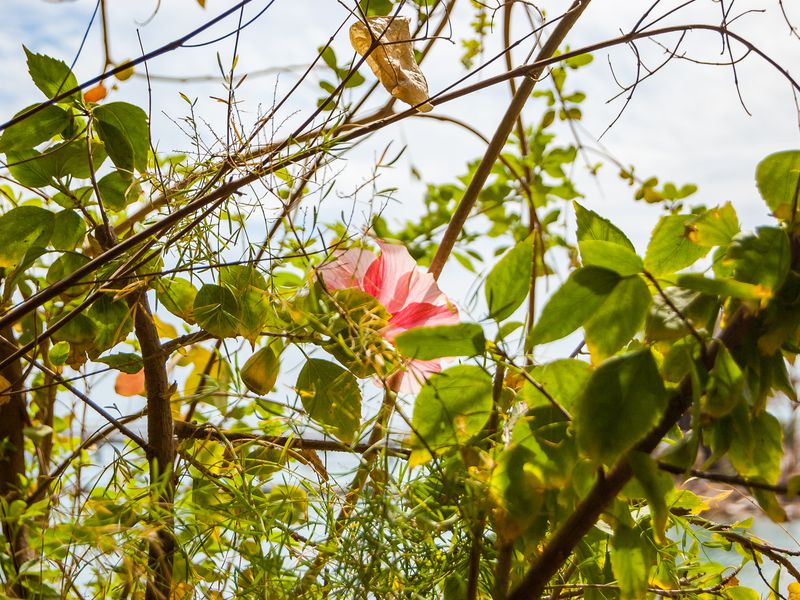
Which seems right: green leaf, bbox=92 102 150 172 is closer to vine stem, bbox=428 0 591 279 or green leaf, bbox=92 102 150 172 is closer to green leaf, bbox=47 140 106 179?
green leaf, bbox=47 140 106 179

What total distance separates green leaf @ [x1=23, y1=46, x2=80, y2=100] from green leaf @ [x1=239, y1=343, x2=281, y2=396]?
13 centimetres

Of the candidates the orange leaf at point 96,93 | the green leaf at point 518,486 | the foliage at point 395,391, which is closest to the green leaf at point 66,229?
the foliage at point 395,391

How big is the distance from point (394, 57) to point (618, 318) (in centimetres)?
16

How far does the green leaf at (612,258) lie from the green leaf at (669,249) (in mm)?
30

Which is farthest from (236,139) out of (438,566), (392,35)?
(438,566)

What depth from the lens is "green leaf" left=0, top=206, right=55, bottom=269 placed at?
0.33 meters

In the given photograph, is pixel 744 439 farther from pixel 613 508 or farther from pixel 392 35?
pixel 392 35

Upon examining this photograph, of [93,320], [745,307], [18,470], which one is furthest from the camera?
[18,470]

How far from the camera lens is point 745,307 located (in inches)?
7.1

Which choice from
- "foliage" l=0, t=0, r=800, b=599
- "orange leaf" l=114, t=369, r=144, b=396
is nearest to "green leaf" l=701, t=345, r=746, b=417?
"foliage" l=0, t=0, r=800, b=599

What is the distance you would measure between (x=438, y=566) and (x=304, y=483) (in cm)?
5

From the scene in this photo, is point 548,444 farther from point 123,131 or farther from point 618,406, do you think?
point 123,131

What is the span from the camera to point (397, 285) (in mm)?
280

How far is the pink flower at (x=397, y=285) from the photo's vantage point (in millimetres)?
271
